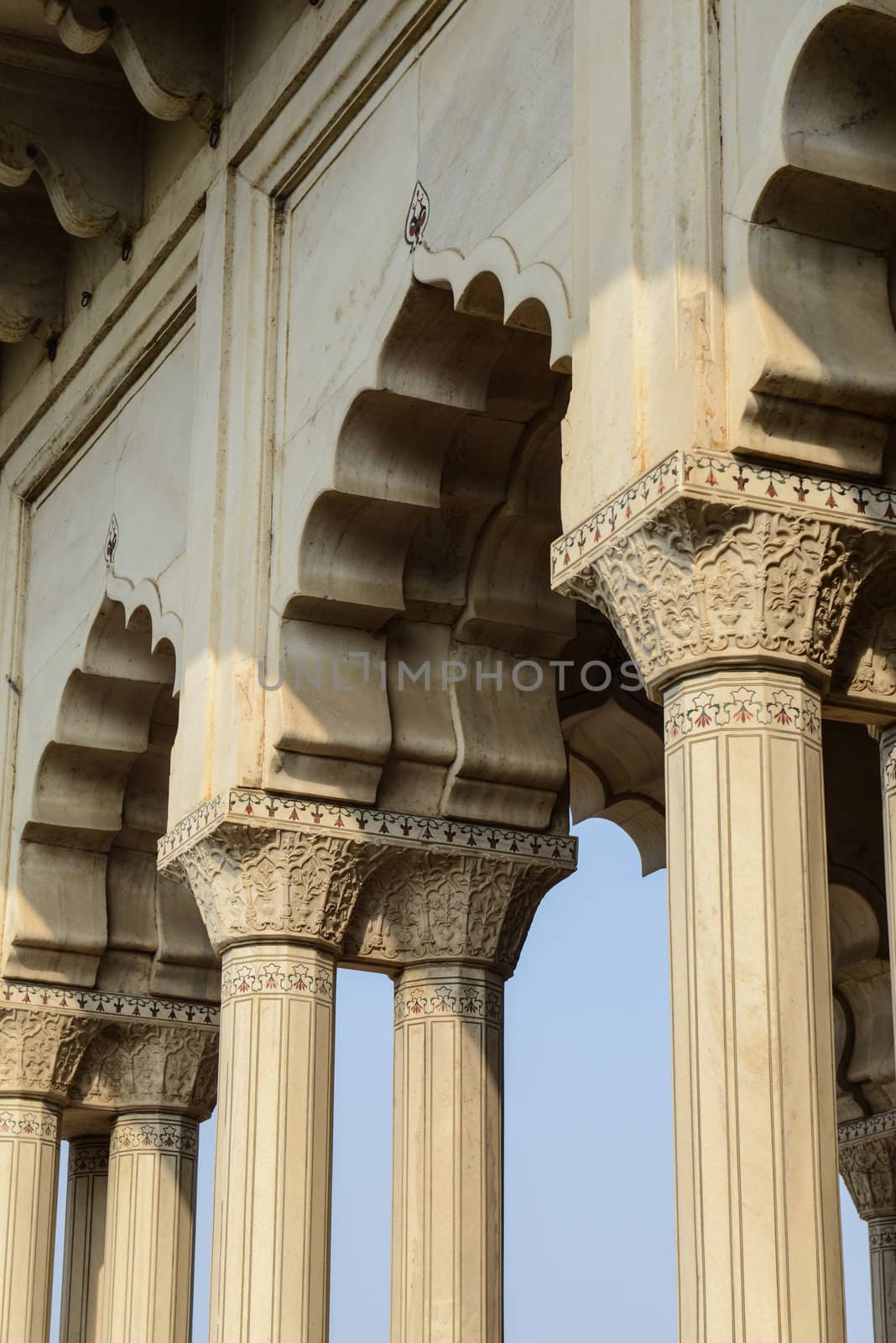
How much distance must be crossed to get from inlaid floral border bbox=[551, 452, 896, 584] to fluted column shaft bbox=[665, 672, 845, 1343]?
0.37 metres

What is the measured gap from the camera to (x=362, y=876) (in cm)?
691

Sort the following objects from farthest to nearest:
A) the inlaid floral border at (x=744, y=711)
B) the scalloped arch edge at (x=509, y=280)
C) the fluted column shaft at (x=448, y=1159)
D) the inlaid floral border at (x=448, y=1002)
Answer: the inlaid floral border at (x=448, y=1002)
the fluted column shaft at (x=448, y=1159)
the scalloped arch edge at (x=509, y=280)
the inlaid floral border at (x=744, y=711)

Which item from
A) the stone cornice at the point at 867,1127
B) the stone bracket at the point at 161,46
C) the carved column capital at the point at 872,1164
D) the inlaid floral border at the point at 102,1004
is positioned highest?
the stone bracket at the point at 161,46

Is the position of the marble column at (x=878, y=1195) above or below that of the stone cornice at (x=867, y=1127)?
below

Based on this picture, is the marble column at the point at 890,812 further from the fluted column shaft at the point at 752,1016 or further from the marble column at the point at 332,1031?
the marble column at the point at 332,1031

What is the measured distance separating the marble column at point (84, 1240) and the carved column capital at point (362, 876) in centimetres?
323

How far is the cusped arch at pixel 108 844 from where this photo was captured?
8.58 metres

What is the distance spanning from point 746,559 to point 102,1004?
4.98 m

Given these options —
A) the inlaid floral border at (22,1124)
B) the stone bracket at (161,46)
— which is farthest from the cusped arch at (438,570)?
the inlaid floral border at (22,1124)

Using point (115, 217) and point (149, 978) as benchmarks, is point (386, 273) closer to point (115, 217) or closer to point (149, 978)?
point (115, 217)

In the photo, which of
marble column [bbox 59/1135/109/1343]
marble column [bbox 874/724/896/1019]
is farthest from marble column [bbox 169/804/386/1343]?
marble column [bbox 59/1135/109/1343]

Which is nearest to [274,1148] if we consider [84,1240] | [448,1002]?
[448,1002]

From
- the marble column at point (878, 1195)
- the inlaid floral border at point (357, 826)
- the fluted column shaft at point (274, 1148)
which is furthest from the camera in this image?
the marble column at point (878, 1195)

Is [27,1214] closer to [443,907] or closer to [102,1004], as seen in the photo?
[102,1004]
